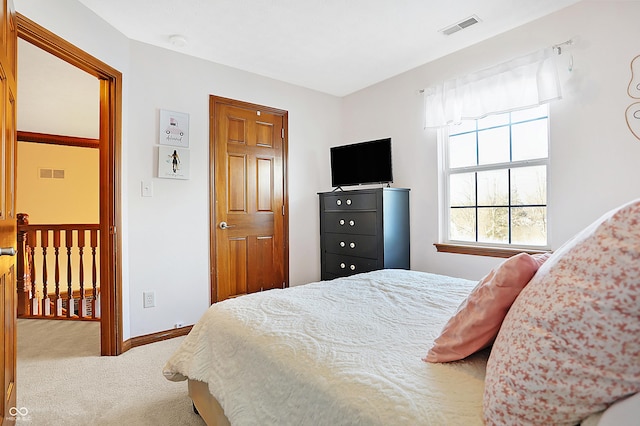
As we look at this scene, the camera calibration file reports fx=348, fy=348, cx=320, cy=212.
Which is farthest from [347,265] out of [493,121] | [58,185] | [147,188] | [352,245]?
[58,185]

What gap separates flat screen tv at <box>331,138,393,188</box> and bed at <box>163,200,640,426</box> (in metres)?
1.92

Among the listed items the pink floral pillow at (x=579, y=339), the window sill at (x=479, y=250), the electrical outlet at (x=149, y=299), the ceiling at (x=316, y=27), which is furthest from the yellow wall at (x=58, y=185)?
the pink floral pillow at (x=579, y=339)

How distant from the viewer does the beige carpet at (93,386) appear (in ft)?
5.93

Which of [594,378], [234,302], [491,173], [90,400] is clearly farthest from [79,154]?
[594,378]

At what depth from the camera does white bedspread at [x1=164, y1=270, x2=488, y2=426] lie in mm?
827

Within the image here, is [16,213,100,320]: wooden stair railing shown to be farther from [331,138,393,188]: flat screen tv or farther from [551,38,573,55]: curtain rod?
[551,38,573,55]: curtain rod

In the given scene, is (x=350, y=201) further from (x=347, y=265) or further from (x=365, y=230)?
(x=347, y=265)

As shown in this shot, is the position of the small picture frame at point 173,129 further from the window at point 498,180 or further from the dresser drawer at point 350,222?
the window at point 498,180

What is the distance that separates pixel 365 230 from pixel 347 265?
0.45 metres

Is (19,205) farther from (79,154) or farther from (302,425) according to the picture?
(302,425)

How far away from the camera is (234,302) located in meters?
1.68

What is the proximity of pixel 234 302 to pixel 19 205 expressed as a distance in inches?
236

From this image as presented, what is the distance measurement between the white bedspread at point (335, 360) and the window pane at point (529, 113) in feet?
5.30

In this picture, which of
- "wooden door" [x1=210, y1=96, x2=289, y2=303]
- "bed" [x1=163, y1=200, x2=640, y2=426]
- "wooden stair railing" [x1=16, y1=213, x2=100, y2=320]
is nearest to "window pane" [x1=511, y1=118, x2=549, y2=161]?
"bed" [x1=163, y1=200, x2=640, y2=426]
